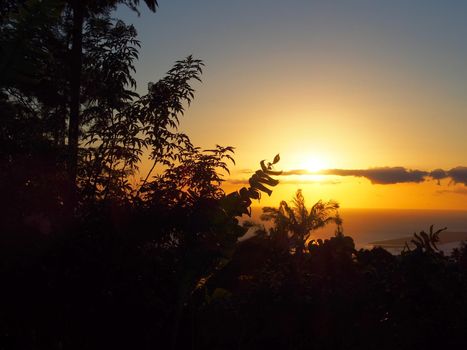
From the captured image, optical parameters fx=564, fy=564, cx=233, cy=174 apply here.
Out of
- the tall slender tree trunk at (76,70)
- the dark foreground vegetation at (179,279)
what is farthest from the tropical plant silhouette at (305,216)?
the dark foreground vegetation at (179,279)

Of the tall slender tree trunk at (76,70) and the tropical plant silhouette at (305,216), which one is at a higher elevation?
the tall slender tree trunk at (76,70)

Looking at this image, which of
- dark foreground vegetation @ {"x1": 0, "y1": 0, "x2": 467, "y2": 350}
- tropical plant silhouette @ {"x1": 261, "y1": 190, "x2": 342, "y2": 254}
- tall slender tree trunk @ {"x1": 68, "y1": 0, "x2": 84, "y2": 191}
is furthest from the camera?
tropical plant silhouette @ {"x1": 261, "y1": 190, "x2": 342, "y2": 254}

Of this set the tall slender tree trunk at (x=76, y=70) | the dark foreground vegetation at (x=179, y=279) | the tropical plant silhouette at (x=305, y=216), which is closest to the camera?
the dark foreground vegetation at (x=179, y=279)

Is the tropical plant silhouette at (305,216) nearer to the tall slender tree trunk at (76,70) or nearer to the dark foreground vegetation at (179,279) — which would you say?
the tall slender tree trunk at (76,70)

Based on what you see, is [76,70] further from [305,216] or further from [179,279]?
[305,216]

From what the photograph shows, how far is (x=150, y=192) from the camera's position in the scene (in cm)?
886

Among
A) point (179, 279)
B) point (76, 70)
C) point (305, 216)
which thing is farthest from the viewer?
point (305, 216)

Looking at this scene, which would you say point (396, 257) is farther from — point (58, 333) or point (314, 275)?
point (58, 333)

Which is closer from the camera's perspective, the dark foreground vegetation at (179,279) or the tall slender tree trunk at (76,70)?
the dark foreground vegetation at (179,279)

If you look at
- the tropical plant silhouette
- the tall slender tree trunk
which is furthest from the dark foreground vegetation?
the tropical plant silhouette

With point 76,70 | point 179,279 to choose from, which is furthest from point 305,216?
point 179,279

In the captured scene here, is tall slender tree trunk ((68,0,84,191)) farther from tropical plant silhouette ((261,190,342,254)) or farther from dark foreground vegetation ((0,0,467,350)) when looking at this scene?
tropical plant silhouette ((261,190,342,254))

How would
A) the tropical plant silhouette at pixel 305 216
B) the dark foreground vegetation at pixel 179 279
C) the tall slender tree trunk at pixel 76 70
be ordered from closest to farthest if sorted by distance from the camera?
the dark foreground vegetation at pixel 179 279, the tall slender tree trunk at pixel 76 70, the tropical plant silhouette at pixel 305 216

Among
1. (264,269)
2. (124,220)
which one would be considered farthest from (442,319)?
(124,220)
